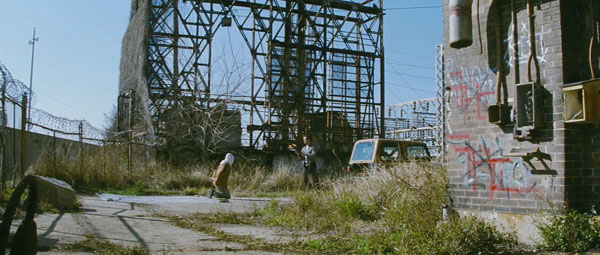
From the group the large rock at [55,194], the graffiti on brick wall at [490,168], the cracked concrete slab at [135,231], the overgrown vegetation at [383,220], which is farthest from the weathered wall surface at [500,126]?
the large rock at [55,194]

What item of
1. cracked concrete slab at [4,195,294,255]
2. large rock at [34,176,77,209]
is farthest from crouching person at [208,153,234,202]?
large rock at [34,176,77,209]

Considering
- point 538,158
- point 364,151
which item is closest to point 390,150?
point 364,151

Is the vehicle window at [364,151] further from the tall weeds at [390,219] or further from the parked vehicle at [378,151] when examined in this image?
the tall weeds at [390,219]

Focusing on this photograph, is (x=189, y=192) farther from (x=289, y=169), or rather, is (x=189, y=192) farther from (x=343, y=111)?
(x=343, y=111)

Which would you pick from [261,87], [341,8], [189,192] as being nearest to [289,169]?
[189,192]

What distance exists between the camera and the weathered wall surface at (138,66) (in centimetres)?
2217

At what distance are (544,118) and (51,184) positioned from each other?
24.5ft

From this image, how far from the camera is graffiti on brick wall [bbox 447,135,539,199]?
6.17 meters

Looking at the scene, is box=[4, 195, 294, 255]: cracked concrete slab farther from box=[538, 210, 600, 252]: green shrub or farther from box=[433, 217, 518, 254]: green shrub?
box=[538, 210, 600, 252]: green shrub

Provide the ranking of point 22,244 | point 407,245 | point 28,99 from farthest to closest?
point 28,99
point 407,245
point 22,244

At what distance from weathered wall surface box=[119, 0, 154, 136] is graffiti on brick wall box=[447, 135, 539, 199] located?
51.9 ft

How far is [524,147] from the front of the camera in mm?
6141

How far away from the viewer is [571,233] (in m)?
5.38

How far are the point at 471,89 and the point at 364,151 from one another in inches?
311
